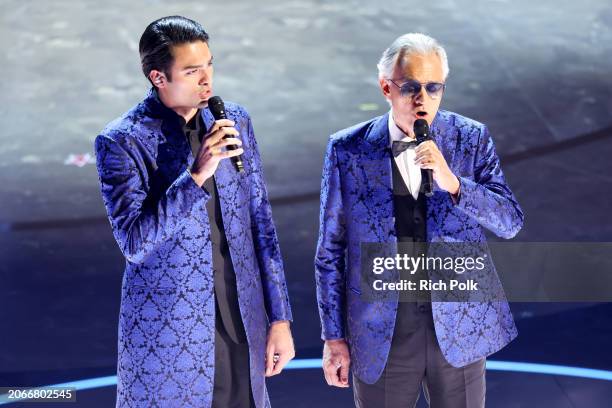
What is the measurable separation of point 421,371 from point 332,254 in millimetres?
379

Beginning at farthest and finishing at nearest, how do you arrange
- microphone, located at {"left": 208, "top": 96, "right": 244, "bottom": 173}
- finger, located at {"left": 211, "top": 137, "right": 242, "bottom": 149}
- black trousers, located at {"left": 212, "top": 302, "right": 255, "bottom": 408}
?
1. black trousers, located at {"left": 212, "top": 302, "right": 255, "bottom": 408}
2. microphone, located at {"left": 208, "top": 96, "right": 244, "bottom": 173}
3. finger, located at {"left": 211, "top": 137, "right": 242, "bottom": 149}

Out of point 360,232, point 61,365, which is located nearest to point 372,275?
point 360,232

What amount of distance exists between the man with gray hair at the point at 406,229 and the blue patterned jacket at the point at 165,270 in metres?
0.26

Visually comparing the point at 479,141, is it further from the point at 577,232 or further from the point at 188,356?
the point at 577,232

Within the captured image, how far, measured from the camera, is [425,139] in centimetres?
243

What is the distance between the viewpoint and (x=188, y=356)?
247 cm

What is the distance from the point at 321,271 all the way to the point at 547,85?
17.5 ft

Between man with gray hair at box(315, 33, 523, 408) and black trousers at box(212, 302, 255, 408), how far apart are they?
254 millimetres

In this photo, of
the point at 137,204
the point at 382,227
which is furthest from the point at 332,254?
the point at 137,204

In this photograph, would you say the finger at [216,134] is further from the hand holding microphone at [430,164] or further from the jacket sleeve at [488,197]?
the jacket sleeve at [488,197]

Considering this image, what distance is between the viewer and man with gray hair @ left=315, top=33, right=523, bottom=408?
8.39 feet

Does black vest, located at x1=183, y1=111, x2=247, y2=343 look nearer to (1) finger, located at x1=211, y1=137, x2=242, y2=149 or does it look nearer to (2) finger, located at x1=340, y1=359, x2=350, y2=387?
(1) finger, located at x1=211, y1=137, x2=242, y2=149

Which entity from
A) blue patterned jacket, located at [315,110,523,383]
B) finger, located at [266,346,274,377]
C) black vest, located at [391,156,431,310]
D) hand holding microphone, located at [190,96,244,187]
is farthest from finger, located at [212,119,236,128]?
finger, located at [266,346,274,377]

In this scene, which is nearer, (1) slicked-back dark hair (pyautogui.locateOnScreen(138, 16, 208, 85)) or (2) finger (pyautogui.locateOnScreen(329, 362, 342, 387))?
(1) slicked-back dark hair (pyautogui.locateOnScreen(138, 16, 208, 85))
